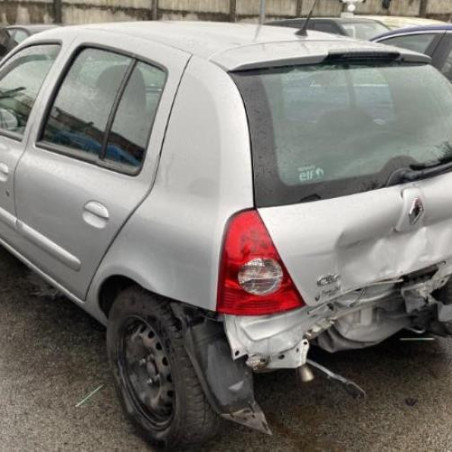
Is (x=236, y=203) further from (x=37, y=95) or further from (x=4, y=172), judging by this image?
(x=4, y=172)

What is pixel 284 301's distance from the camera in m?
2.10

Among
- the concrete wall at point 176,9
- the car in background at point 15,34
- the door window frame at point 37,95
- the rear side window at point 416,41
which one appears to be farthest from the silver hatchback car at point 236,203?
the concrete wall at point 176,9

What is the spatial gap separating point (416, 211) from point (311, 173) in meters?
0.49

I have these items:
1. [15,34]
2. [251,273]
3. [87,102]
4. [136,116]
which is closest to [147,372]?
[251,273]

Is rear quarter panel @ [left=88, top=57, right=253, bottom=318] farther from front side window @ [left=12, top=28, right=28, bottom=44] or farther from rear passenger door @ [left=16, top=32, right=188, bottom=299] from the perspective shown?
front side window @ [left=12, top=28, right=28, bottom=44]

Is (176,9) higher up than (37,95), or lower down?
lower down

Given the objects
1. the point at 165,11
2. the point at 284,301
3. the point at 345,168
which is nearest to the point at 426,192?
the point at 345,168

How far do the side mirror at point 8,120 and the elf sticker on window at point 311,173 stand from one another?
1855 mm

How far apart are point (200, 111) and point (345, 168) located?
1.95 feet

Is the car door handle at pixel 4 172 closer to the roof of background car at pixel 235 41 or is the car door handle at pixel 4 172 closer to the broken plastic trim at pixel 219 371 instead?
the roof of background car at pixel 235 41

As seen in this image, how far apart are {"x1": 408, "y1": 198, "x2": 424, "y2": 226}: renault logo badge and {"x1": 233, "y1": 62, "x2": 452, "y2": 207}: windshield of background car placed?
0.15m

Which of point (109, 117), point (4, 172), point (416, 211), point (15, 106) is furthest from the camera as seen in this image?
point (15, 106)

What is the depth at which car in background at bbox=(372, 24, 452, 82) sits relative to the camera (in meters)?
5.80

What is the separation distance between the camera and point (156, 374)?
2480mm
